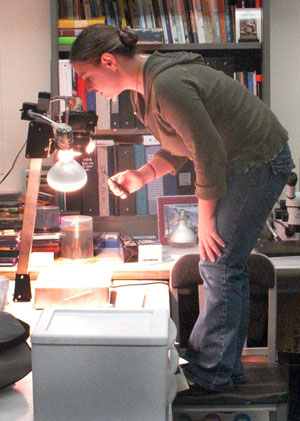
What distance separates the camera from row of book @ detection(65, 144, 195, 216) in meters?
2.90

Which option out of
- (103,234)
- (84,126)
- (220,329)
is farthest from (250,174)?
(103,234)

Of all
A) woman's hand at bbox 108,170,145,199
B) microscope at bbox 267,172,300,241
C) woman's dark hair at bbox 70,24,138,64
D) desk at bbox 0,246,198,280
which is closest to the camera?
woman's dark hair at bbox 70,24,138,64

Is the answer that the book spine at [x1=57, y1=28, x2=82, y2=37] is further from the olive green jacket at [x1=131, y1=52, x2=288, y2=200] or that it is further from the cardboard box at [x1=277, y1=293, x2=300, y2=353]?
the cardboard box at [x1=277, y1=293, x2=300, y2=353]

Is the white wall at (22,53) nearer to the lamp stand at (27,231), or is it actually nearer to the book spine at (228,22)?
the book spine at (228,22)

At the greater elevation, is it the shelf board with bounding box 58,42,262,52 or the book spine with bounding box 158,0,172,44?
the book spine with bounding box 158,0,172,44

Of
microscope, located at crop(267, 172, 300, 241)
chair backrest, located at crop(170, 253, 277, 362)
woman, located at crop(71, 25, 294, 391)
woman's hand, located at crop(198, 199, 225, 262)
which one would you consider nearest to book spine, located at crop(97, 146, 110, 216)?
microscope, located at crop(267, 172, 300, 241)

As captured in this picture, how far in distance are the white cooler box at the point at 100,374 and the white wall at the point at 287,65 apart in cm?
236

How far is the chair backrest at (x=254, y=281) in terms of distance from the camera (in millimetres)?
2064

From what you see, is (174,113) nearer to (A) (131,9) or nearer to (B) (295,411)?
(A) (131,9)

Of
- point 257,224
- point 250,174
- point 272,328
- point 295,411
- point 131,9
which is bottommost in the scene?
point 295,411

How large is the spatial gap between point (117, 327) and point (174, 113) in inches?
23.1

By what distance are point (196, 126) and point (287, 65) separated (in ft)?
6.40

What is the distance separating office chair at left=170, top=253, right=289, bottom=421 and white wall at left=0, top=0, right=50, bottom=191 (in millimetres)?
1552

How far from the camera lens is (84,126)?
2.03 meters
